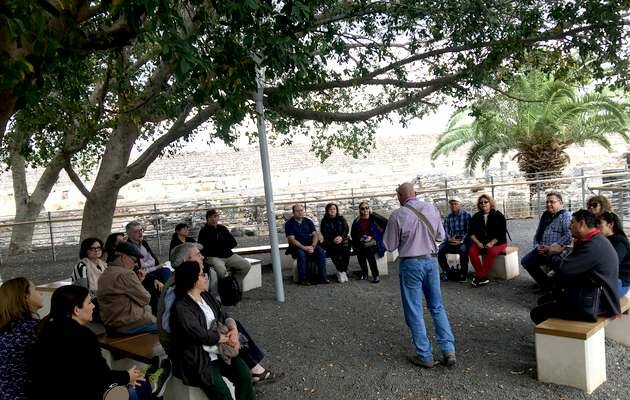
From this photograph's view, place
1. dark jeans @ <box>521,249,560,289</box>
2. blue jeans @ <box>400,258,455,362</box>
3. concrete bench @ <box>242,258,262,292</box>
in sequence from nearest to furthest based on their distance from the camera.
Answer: blue jeans @ <box>400,258,455,362</box>
dark jeans @ <box>521,249,560,289</box>
concrete bench @ <box>242,258,262,292</box>

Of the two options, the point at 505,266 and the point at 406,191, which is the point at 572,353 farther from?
the point at 505,266

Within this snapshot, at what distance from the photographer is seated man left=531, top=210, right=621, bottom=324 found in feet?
14.8

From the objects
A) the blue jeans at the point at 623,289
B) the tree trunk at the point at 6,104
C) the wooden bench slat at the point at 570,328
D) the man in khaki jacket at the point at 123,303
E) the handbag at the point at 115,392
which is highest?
the tree trunk at the point at 6,104

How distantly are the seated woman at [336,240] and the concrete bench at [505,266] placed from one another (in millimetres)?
2169

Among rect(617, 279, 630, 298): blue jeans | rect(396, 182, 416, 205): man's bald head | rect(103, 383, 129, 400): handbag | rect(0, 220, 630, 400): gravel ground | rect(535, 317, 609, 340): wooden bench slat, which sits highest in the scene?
rect(396, 182, 416, 205): man's bald head

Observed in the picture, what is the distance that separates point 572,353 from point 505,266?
393cm

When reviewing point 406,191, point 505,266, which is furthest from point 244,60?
point 505,266

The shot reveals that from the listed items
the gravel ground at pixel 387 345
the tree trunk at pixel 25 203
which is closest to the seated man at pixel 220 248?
the gravel ground at pixel 387 345

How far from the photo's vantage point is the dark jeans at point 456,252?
832 centimetres

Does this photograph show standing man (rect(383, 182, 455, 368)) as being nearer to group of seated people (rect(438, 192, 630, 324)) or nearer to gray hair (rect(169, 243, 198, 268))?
group of seated people (rect(438, 192, 630, 324))

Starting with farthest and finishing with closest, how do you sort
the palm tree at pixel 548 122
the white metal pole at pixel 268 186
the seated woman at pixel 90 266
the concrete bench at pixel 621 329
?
the palm tree at pixel 548 122 < the white metal pole at pixel 268 186 < the seated woman at pixel 90 266 < the concrete bench at pixel 621 329

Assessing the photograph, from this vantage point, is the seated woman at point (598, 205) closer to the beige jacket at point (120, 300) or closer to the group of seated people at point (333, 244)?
the group of seated people at point (333, 244)

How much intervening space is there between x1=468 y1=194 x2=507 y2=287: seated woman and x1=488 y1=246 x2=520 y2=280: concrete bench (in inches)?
5.1

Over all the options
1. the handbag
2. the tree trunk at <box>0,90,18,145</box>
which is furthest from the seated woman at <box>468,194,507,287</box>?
the tree trunk at <box>0,90,18,145</box>
